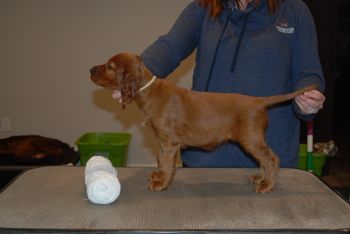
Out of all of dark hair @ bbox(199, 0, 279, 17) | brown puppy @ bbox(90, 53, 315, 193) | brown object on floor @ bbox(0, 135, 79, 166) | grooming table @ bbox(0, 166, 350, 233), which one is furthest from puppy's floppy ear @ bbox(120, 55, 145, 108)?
brown object on floor @ bbox(0, 135, 79, 166)

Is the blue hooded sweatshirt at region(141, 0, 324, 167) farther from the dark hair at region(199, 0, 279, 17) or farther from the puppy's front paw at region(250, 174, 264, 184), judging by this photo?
the puppy's front paw at region(250, 174, 264, 184)

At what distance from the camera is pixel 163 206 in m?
1.34

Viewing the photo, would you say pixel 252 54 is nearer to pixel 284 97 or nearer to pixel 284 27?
pixel 284 27

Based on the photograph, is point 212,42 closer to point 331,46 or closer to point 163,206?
point 163,206

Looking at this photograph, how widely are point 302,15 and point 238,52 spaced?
27 cm

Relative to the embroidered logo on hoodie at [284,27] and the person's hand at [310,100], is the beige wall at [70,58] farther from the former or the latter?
the person's hand at [310,100]

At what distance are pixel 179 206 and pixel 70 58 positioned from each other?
2.82 metres

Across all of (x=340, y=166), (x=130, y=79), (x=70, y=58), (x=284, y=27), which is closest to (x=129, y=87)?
(x=130, y=79)

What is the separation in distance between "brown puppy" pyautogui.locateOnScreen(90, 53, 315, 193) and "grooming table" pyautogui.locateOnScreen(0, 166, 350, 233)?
10cm

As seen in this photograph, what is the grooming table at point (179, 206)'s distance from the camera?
3.89ft

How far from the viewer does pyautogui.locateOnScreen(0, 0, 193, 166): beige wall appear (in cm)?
385

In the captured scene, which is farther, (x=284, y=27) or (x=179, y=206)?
(x=284, y=27)

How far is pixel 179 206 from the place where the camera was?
1345mm

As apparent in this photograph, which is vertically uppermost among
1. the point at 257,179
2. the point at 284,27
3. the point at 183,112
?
the point at 284,27
